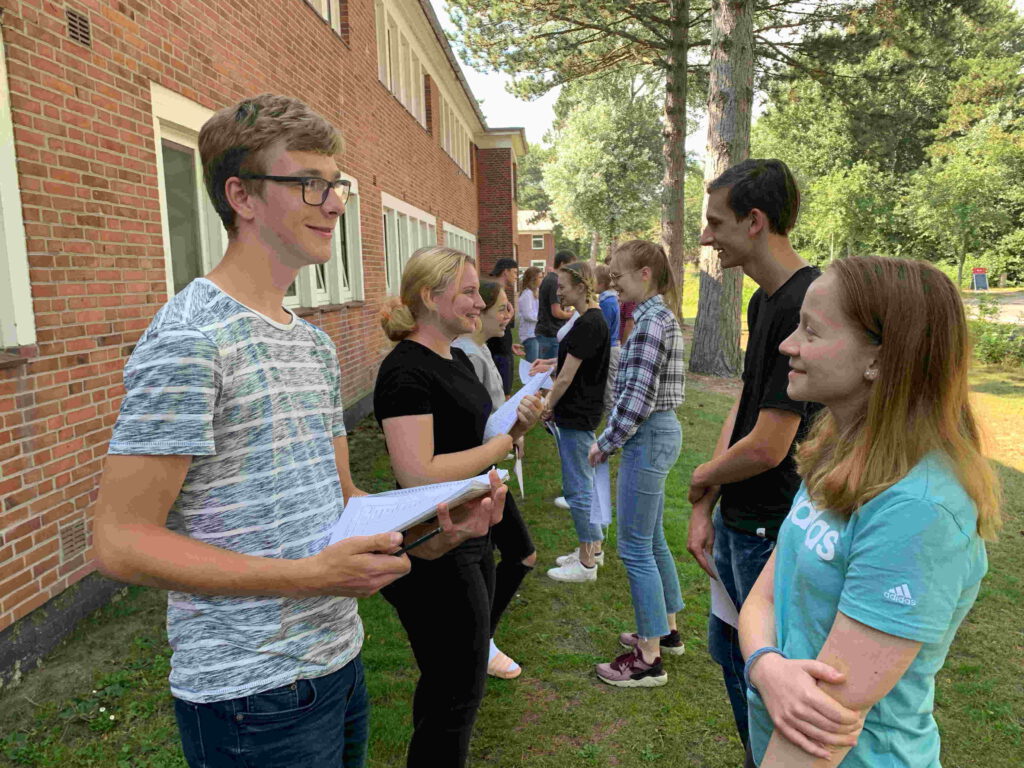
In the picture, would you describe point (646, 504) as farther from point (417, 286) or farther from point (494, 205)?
point (494, 205)

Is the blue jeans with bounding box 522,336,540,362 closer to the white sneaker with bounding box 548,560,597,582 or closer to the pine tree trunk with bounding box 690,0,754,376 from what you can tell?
the pine tree trunk with bounding box 690,0,754,376

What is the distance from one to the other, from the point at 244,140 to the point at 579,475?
11.7ft

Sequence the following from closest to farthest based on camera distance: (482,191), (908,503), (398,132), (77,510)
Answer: (908,503) → (77,510) → (398,132) → (482,191)

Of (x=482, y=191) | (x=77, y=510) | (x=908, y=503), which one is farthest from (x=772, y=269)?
(x=482, y=191)

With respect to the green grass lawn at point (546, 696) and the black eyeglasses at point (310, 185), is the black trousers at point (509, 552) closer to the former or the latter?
the green grass lawn at point (546, 696)

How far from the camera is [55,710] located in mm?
3252

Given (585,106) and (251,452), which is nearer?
(251,452)

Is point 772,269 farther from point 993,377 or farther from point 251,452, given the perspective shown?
point 993,377

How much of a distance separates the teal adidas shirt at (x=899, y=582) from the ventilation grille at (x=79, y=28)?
4.62 metres

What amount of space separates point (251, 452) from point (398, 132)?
12790 mm

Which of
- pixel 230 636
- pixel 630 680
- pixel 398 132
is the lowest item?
pixel 630 680

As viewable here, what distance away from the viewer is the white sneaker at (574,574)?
485cm

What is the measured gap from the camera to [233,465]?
1346mm

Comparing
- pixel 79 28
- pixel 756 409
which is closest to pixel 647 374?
pixel 756 409
